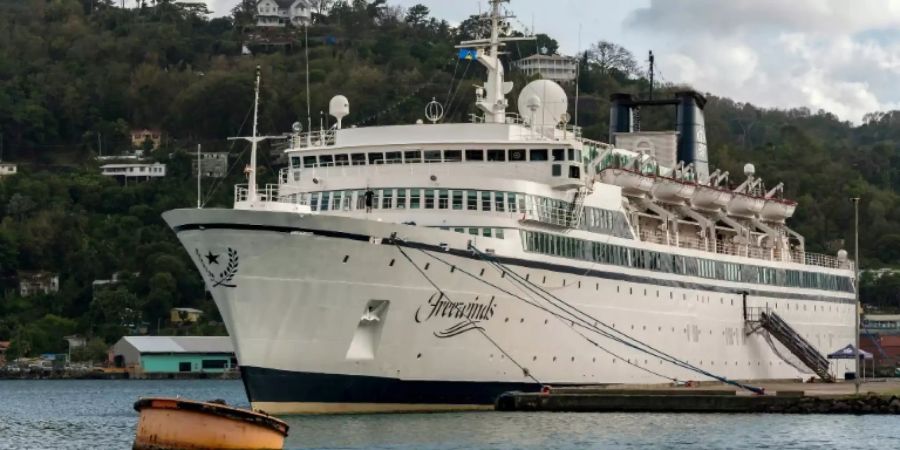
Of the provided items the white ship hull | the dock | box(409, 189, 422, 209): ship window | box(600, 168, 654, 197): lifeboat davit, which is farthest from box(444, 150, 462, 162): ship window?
the dock

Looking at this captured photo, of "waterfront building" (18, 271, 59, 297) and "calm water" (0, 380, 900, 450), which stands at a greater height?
"waterfront building" (18, 271, 59, 297)

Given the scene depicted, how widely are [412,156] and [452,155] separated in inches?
46.9

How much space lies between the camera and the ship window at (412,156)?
54188 mm

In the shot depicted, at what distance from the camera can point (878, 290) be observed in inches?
5221

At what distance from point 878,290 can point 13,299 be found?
64.6m

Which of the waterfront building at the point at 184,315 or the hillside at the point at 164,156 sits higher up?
the hillside at the point at 164,156

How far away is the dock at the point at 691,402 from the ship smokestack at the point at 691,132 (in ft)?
68.2

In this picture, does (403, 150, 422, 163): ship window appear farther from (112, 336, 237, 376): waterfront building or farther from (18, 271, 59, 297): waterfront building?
(18, 271, 59, 297): waterfront building

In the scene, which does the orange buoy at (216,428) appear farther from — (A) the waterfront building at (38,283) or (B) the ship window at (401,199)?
(A) the waterfront building at (38,283)

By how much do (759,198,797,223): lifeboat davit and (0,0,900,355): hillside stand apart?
5659cm

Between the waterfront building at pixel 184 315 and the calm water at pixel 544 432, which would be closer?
the calm water at pixel 544 432

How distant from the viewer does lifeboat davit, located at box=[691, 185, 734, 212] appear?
65250mm

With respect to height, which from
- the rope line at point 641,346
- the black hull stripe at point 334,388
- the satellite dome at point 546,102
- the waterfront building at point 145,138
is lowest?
the black hull stripe at point 334,388

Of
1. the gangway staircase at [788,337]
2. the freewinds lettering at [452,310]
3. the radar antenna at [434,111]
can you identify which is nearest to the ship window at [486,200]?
the freewinds lettering at [452,310]
